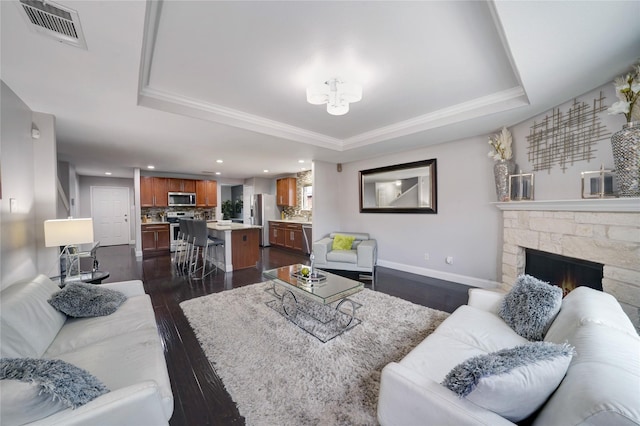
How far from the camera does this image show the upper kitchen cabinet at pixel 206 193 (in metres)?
7.56

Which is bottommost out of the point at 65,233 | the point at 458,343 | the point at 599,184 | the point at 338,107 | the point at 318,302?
the point at 318,302

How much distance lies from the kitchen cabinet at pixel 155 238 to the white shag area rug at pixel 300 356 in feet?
14.9

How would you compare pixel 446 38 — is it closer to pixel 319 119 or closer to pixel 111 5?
pixel 319 119

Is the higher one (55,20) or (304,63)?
(304,63)

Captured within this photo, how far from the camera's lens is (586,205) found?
2.19 m

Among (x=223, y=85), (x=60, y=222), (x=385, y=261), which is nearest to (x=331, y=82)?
(x=223, y=85)

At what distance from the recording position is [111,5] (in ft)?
4.16

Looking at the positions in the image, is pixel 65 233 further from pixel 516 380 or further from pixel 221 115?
pixel 516 380

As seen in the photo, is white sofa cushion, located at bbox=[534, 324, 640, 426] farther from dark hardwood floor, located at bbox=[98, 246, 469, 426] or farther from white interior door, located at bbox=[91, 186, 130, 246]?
white interior door, located at bbox=[91, 186, 130, 246]

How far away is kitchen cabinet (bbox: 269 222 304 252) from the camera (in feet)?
21.8

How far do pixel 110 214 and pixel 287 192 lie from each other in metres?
5.83

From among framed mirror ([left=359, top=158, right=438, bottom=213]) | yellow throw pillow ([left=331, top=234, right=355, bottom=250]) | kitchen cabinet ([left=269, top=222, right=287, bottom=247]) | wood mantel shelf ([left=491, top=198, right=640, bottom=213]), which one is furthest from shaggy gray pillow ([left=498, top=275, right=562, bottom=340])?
kitchen cabinet ([left=269, top=222, right=287, bottom=247])

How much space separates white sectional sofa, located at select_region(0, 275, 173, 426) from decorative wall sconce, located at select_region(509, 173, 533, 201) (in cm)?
394

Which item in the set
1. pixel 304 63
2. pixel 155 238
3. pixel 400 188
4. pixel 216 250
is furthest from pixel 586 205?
pixel 155 238
